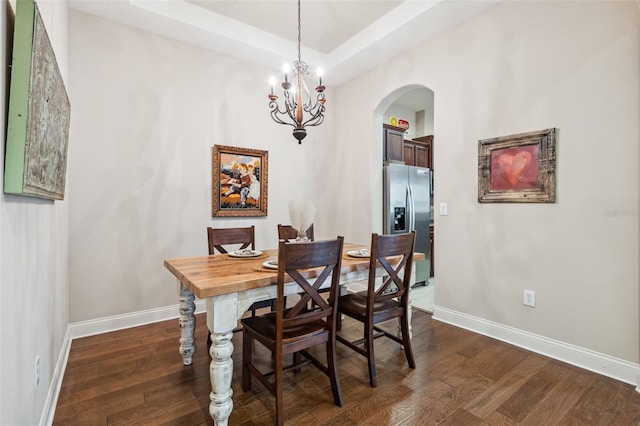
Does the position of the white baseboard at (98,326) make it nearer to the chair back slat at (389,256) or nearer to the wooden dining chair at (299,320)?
the wooden dining chair at (299,320)

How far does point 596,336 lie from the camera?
2.24 meters

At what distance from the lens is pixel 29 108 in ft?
3.54

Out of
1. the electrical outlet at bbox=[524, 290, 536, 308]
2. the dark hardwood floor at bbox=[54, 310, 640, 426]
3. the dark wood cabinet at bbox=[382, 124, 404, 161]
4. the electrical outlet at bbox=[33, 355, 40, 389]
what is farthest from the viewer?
the dark wood cabinet at bbox=[382, 124, 404, 161]

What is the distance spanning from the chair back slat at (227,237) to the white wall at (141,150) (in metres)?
0.82

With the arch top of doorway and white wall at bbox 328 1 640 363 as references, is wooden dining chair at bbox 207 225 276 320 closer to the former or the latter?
white wall at bbox 328 1 640 363

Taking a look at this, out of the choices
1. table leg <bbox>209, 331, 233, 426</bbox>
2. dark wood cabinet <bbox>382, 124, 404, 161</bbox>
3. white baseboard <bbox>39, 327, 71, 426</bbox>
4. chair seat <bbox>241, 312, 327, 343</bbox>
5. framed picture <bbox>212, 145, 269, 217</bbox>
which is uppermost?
dark wood cabinet <bbox>382, 124, 404, 161</bbox>

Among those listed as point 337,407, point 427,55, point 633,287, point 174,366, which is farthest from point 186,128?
point 633,287

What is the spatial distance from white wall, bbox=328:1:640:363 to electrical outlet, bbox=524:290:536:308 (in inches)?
1.4

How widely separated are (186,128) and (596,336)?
4016mm

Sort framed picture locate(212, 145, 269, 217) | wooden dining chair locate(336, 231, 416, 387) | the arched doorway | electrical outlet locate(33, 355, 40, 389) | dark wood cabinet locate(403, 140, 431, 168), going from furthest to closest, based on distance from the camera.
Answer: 1. dark wood cabinet locate(403, 140, 431, 168)
2. the arched doorway
3. framed picture locate(212, 145, 269, 217)
4. wooden dining chair locate(336, 231, 416, 387)
5. electrical outlet locate(33, 355, 40, 389)

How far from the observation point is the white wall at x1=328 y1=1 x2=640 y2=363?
2121 mm

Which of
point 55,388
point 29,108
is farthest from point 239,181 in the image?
point 29,108

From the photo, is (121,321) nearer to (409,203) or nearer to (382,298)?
(382,298)

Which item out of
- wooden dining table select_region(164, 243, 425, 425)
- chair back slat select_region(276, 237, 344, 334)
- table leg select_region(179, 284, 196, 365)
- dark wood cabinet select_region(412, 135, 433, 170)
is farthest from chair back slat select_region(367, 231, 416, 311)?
dark wood cabinet select_region(412, 135, 433, 170)
